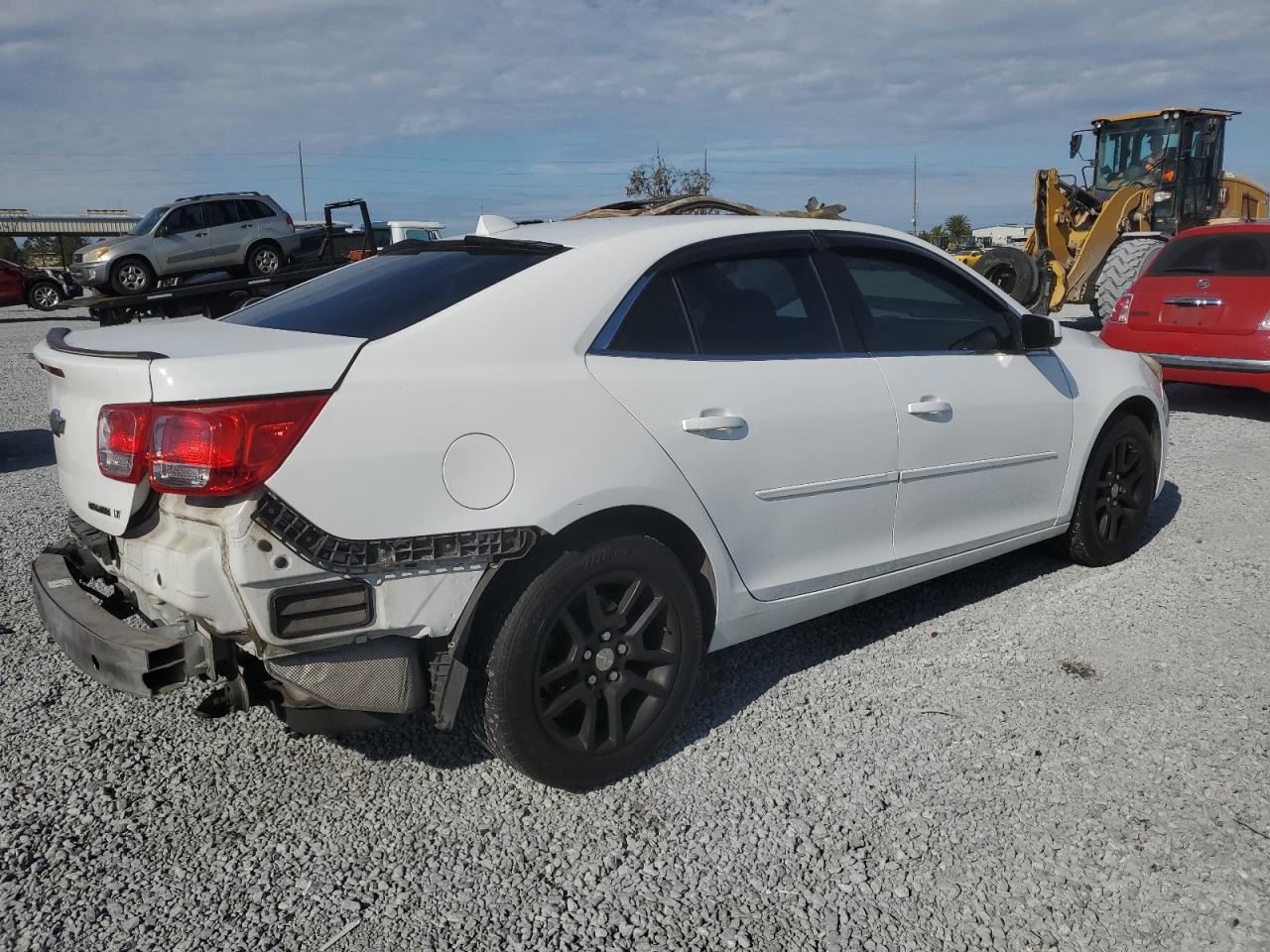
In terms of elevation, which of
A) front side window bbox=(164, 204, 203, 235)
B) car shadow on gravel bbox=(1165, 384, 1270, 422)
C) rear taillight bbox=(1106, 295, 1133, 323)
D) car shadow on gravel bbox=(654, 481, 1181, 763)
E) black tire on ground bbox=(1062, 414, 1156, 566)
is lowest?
car shadow on gravel bbox=(1165, 384, 1270, 422)

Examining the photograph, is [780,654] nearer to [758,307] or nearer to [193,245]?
[758,307]

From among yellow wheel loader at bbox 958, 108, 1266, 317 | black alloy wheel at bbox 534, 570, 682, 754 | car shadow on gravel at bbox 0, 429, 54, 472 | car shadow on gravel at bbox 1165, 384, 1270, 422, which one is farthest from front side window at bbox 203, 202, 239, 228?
black alloy wheel at bbox 534, 570, 682, 754

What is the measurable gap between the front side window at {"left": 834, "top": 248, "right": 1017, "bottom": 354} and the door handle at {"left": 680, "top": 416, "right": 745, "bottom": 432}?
82 cm

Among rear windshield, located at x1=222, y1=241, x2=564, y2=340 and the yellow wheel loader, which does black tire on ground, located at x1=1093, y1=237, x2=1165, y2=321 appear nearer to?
the yellow wheel loader

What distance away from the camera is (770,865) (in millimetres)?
2754

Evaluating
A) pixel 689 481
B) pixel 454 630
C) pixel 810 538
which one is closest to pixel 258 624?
pixel 454 630

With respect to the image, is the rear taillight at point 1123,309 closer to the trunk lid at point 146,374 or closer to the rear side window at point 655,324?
the rear side window at point 655,324

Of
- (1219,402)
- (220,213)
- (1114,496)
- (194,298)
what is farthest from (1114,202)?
(220,213)

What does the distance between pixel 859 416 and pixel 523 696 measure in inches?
59.9

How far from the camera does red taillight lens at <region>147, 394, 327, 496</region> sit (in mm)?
2471

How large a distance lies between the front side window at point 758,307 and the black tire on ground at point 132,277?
18064 mm

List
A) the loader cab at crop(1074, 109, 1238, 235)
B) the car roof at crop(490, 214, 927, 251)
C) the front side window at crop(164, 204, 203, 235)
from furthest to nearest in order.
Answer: the front side window at crop(164, 204, 203, 235) < the loader cab at crop(1074, 109, 1238, 235) < the car roof at crop(490, 214, 927, 251)

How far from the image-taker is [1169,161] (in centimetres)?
1562

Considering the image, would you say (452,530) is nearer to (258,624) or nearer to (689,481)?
(258,624)
